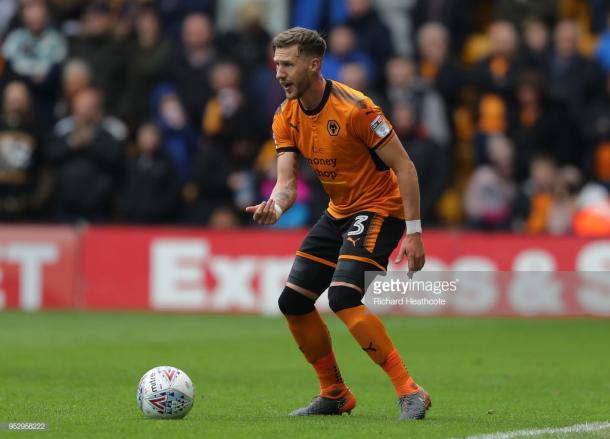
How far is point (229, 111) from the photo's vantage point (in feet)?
65.1

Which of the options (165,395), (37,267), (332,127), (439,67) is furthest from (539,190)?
(165,395)

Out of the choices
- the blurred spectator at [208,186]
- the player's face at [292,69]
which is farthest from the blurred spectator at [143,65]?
the player's face at [292,69]

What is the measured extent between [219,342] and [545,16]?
795 centimetres

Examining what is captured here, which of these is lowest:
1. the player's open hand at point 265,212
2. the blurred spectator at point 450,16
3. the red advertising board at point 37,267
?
the red advertising board at point 37,267

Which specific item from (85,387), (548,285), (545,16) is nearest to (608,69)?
(545,16)

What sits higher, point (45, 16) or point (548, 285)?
point (45, 16)

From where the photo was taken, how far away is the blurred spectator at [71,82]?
20.0 meters

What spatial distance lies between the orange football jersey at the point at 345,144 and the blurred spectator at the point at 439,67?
10.5 metres

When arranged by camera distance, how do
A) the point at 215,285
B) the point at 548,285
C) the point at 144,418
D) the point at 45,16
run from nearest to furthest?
the point at 144,418
the point at 548,285
the point at 215,285
the point at 45,16

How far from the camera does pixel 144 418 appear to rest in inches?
347

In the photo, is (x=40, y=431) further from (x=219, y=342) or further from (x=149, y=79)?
(x=149, y=79)

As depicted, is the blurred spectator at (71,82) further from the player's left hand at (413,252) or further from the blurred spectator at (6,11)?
the player's left hand at (413,252)

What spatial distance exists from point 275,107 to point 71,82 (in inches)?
117

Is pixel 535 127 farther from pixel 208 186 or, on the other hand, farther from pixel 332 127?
pixel 332 127
